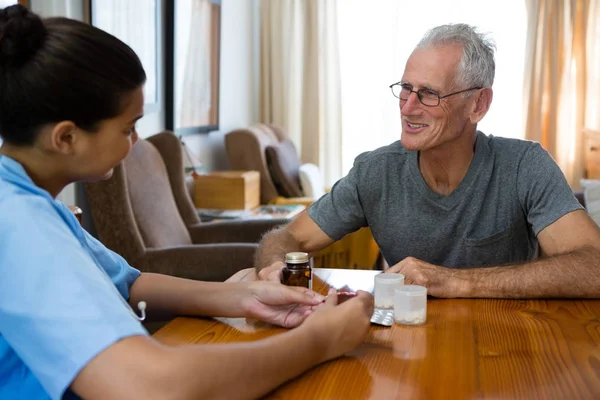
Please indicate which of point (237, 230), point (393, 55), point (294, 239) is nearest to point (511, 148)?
point (294, 239)

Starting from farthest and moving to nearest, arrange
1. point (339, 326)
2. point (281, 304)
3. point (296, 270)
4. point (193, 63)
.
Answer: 1. point (193, 63)
2. point (296, 270)
3. point (281, 304)
4. point (339, 326)

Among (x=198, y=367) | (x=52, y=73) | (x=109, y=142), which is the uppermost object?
(x=52, y=73)

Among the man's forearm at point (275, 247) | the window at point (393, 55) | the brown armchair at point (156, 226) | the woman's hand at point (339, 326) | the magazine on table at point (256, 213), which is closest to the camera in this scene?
the woman's hand at point (339, 326)

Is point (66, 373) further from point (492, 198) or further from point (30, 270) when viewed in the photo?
point (492, 198)

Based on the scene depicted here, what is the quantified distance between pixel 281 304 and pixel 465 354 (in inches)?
14.7

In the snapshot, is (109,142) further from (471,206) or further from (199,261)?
(199,261)

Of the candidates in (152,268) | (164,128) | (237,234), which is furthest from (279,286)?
(164,128)

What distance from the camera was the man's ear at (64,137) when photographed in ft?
3.53

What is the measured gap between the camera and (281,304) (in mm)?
1457

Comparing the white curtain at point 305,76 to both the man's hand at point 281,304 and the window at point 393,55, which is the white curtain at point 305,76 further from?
the man's hand at point 281,304

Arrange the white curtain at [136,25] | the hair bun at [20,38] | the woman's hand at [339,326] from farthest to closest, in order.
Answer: the white curtain at [136,25], the woman's hand at [339,326], the hair bun at [20,38]

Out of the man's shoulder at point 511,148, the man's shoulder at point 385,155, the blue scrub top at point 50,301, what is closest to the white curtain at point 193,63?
the man's shoulder at point 385,155

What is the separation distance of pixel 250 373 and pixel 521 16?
591cm

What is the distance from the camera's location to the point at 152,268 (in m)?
3.04
